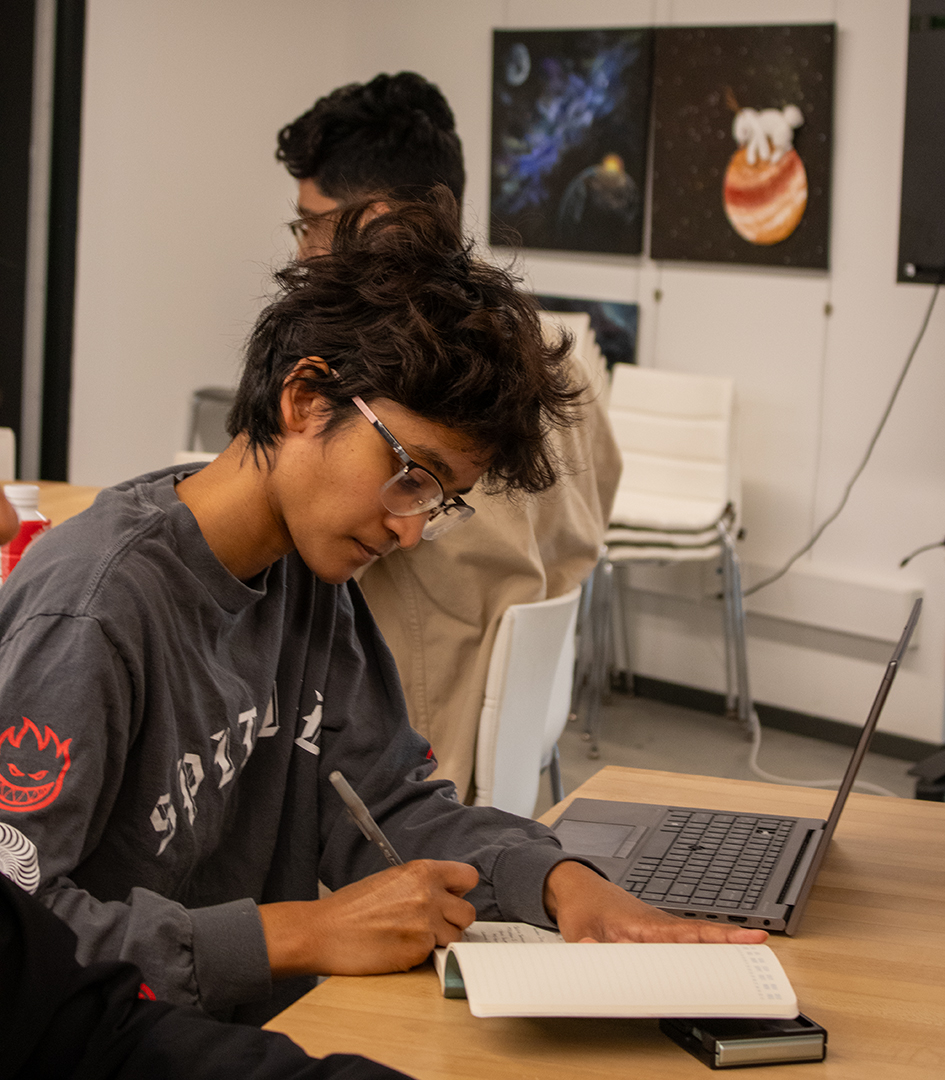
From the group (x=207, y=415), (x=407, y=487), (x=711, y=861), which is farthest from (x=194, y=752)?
(x=207, y=415)

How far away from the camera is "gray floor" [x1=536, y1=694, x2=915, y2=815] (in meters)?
3.71

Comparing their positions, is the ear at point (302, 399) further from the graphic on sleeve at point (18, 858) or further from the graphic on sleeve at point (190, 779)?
the graphic on sleeve at point (18, 858)

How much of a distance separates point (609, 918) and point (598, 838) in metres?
0.26

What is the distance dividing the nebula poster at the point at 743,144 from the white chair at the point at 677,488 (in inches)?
19.1

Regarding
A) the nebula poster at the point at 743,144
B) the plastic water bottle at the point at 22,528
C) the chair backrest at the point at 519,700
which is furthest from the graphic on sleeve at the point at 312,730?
the nebula poster at the point at 743,144

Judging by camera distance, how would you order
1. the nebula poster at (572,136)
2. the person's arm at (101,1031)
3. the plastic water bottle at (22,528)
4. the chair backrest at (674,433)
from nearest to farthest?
the person's arm at (101,1031)
the plastic water bottle at (22,528)
the chair backrest at (674,433)
the nebula poster at (572,136)

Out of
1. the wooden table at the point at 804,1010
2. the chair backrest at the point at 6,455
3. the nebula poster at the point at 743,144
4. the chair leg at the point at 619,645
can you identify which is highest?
the nebula poster at the point at 743,144

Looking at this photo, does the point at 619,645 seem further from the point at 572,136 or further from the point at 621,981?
the point at 621,981

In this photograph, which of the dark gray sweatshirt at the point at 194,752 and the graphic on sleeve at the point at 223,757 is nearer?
the dark gray sweatshirt at the point at 194,752

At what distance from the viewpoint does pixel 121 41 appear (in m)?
4.36

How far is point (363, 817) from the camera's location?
1077 millimetres

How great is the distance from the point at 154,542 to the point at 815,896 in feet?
2.23

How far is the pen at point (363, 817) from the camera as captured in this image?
1041 millimetres

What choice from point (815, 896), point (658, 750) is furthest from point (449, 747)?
point (658, 750)
